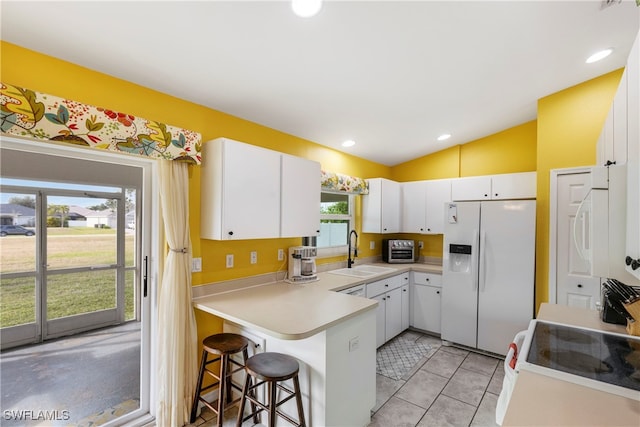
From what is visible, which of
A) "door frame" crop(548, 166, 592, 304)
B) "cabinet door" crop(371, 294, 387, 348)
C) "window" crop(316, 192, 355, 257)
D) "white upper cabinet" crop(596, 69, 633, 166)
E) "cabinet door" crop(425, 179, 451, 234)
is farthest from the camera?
"cabinet door" crop(425, 179, 451, 234)

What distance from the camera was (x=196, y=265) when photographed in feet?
7.48

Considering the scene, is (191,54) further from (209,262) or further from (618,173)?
(618,173)

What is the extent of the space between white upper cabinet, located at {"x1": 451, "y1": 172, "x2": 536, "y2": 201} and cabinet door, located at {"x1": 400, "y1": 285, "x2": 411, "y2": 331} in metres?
1.40

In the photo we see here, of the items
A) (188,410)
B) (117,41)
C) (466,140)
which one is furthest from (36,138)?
(466,140)

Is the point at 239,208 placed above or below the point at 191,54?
below

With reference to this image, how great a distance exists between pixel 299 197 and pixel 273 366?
1.44 m

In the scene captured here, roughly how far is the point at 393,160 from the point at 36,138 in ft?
13.3

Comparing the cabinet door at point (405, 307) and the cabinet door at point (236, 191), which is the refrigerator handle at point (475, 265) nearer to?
the cabinet door at point (405, 307)

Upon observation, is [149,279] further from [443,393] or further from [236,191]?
[443,393]

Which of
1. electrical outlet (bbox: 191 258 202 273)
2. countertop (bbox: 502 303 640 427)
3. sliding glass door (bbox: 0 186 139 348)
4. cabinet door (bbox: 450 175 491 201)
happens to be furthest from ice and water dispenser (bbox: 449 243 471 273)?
sliding glass door (bbox: 0 186 139 348)

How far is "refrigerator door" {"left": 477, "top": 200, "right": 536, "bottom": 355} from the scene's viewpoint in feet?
10.1

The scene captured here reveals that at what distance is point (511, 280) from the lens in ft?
10.3

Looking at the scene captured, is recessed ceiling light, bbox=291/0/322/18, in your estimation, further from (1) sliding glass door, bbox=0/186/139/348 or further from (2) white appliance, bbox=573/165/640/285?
(1) sliding glass door, bbox=0/186/139/348

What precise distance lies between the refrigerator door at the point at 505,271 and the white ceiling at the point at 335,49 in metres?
1.21
